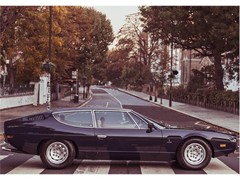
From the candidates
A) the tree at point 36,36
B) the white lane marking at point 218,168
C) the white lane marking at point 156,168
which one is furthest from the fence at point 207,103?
the white lane marking at point 156,168

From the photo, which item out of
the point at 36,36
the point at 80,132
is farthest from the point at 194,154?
the point at 36,36

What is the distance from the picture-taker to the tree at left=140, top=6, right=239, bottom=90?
103 ft

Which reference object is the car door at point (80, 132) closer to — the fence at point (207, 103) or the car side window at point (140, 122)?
the car side window at point (140, 122)

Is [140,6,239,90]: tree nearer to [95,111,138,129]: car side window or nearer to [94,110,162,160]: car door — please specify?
[95,111,138,129]: car side window

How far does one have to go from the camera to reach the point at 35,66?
33219mm

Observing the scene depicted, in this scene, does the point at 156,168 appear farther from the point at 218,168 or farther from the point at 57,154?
the point at 57,154

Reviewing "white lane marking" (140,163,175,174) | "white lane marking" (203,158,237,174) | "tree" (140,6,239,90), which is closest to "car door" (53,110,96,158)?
"white lane marking" (140,163,175,174)

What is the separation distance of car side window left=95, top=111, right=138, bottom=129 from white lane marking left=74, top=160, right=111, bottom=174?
2.93 feet

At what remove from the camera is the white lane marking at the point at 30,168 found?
31.2 feet

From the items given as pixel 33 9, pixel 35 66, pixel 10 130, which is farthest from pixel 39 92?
pixel 10 130

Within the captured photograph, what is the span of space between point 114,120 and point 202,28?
26.2 meters

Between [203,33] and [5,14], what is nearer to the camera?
[5,14]
